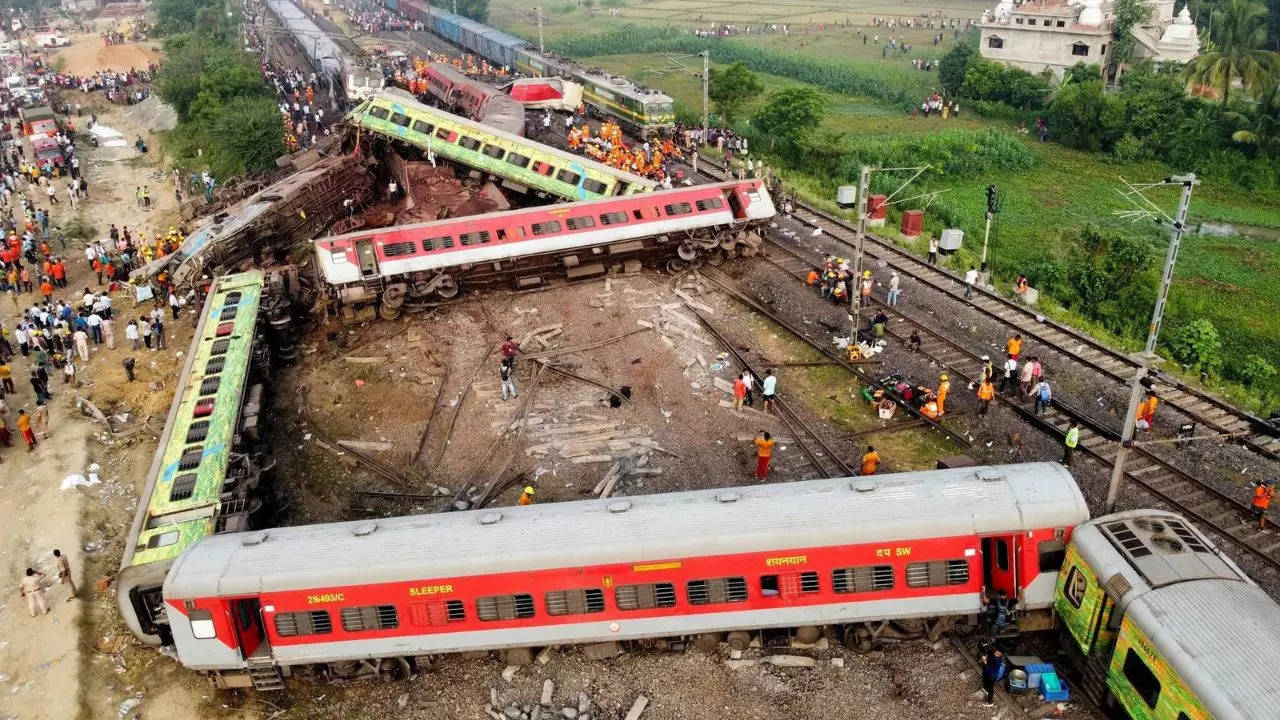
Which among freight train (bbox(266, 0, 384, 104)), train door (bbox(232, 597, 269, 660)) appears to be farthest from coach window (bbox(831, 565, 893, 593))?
freight train (bbox(266, 0, 384, 104))

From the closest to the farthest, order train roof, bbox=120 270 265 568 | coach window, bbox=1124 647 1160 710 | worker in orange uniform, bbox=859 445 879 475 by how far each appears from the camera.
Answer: coach window, bbox=1124 647 1160 710
train roof, bbox=120 270 265 568
worker in orange uniform, bbox=859 445 879 475

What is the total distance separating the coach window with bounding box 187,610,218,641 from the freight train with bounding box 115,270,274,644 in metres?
0.97

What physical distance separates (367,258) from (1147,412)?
971 inches

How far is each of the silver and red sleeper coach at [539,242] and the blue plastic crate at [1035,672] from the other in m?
21.6

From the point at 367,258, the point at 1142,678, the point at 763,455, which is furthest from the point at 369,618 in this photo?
the point at 367,258

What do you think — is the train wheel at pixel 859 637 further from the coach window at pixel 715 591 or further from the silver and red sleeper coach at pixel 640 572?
the coach window at pixel 715 591

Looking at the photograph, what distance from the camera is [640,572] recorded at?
17.4 m

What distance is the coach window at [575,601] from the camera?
17.6 m

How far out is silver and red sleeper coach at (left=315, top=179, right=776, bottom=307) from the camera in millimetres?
33562

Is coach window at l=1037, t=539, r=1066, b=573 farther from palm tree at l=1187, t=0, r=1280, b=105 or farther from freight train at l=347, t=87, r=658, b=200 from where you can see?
palm tree at l=1187, t=0, r=1280, b=105

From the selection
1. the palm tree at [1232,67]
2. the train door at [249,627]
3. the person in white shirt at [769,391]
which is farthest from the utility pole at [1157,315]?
the palm tree at [1232,67]

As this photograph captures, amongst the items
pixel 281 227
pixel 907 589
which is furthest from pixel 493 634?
pixel 281 227

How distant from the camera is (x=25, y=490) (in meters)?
26.1

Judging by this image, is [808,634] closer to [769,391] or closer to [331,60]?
[769,391]
